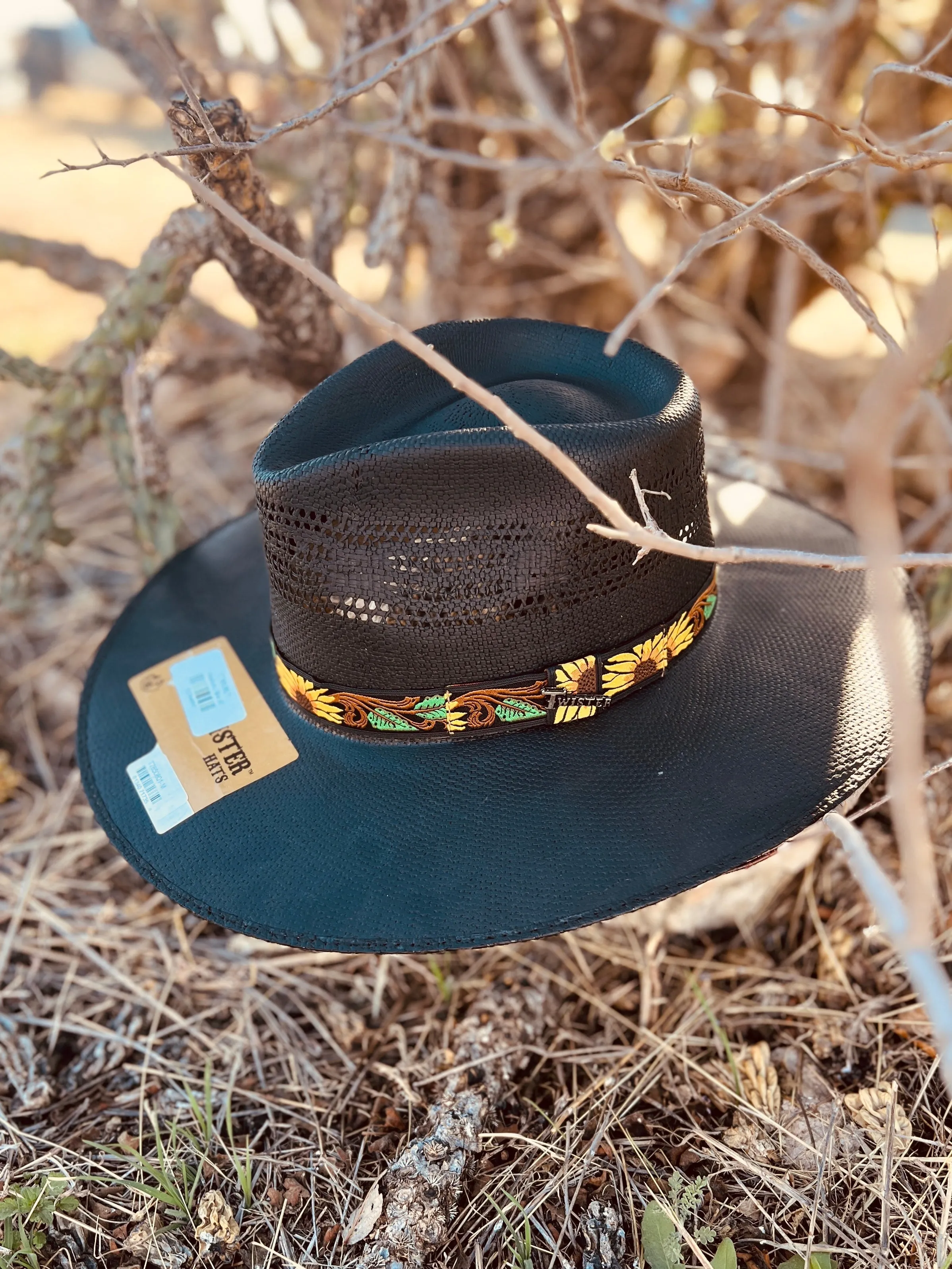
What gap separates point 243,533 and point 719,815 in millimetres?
1073

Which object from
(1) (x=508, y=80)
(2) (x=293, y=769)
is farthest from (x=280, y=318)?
(1) (x=508, y=80)

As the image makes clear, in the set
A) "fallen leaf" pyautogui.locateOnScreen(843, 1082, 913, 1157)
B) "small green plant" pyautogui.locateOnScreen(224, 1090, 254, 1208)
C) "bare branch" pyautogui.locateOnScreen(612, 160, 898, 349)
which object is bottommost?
"fallen leaf" pyautogui.locateOnScreen(843, 1082, 913, 1157)

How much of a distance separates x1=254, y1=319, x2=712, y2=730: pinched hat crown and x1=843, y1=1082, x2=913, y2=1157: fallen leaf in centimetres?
73

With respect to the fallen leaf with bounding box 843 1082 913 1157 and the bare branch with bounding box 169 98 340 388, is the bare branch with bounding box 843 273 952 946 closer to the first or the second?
the fallen leaf with bounding box 843 1082 913 1157

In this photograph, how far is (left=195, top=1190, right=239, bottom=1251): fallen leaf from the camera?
4.16ft

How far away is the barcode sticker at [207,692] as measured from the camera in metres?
1.44

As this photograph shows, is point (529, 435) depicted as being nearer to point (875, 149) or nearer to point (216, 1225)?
point (875, 149)

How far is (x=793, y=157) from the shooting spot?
259cm

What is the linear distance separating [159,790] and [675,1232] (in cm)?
89

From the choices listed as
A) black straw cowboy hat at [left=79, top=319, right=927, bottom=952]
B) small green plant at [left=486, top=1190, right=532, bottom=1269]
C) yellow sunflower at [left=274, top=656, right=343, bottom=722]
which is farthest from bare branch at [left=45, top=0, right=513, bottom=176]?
small green plant at [left=486, top=1190, right=532, bottom=1269]

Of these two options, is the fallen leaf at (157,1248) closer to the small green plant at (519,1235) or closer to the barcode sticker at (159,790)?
the small green plant at (519,1235)

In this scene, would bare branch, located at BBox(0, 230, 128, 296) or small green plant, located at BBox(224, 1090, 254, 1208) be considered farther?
bare branch, located at BBox(0, 230, 128, 296)

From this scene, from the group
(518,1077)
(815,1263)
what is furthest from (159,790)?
(815,1263)

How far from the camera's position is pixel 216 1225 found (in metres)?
1.28
